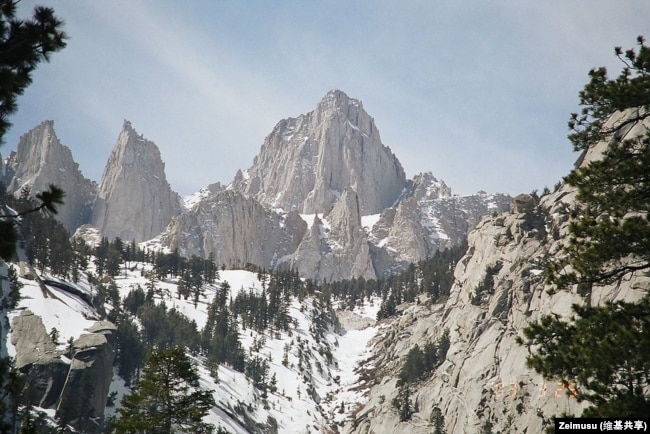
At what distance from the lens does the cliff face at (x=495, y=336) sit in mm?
57719

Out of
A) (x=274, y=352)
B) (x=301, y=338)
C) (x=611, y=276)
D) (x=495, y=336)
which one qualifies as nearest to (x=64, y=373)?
(x=274, y=352)

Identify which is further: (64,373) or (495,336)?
(495,336)

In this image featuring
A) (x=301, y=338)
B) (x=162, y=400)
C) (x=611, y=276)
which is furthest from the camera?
(x=301, y=338)

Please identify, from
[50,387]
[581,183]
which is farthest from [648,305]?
[50,387]

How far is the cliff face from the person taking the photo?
5772 cm

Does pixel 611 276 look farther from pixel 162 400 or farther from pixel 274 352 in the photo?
pixel 274 352

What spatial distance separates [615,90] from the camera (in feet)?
53.3

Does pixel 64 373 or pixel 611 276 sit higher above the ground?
pixel 611 276

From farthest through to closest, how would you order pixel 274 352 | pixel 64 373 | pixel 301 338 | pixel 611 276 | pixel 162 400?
pixel 301 338, pixel 274 352, pixel 64 373, pixel 162 400, pixel 611 276

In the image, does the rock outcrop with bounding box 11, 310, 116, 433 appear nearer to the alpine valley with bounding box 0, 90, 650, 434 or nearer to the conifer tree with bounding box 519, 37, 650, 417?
the alpine valley with bounding box 0, 90, 650, 434

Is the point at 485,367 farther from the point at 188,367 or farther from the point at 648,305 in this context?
the point at 648,305

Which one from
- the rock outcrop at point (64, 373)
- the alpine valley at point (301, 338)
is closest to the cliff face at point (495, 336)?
the alpine valley at point (301, 338)

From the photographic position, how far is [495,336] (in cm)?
7406

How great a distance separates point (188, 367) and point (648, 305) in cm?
2022
